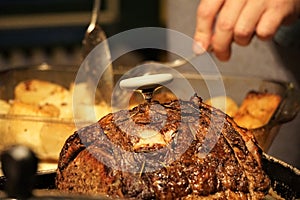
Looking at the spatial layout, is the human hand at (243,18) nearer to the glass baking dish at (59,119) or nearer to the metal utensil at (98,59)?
the glass baking dish at (59,119)

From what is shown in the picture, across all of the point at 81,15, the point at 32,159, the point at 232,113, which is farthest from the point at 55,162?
the point at 81,15

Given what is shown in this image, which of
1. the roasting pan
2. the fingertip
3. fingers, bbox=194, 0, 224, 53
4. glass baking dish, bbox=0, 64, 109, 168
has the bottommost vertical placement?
the roasting pan

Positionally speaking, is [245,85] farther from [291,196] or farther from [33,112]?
[291,196]

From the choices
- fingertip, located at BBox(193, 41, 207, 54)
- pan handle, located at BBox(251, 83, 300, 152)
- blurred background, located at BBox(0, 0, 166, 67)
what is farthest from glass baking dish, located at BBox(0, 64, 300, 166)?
blurred background, located at BBox(0, 0, 166, 67)

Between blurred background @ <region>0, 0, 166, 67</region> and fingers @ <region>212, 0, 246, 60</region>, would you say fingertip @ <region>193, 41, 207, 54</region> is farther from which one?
blurred background @ <region>0, 0, 166, 67</region>

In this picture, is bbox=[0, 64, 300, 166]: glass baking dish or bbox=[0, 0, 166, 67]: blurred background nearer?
bbox=[0, 64, 300, 166]: glass baking dish

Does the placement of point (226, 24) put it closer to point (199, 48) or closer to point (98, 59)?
point (199, 48)
